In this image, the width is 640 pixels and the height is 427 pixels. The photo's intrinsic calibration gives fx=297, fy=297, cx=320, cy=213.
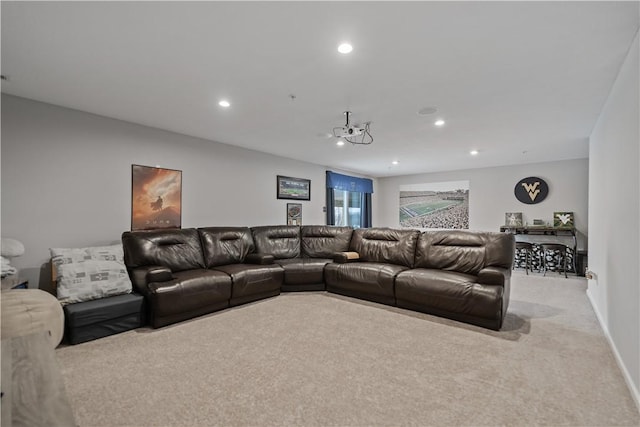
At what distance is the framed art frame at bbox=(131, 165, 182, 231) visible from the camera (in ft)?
13.2

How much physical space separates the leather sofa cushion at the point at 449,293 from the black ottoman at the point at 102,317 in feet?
9.54

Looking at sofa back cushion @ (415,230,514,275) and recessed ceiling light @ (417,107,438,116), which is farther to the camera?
sofa back cushion @ (415,230,514,275)

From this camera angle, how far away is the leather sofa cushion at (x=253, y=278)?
3750 millimetres

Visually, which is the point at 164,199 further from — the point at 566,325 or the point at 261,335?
the point at 566,325

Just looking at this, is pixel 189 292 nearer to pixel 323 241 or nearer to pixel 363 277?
pixel 363 277

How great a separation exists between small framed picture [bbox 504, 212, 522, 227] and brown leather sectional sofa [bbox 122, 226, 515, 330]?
154 inches

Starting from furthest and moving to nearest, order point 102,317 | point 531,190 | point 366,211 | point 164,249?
point 366,211 < point 531,190 < point 164,249 < point 102,317

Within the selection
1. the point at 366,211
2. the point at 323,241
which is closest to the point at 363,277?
the point at 323,241

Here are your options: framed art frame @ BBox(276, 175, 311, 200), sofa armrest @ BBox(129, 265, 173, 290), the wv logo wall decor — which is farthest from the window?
sofa armrest @ BBox(129, 265, 173, 290)

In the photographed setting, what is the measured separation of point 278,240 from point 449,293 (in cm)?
291

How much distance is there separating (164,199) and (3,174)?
1613mm

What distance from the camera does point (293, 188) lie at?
21.0 ft

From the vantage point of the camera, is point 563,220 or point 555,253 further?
point 563,220

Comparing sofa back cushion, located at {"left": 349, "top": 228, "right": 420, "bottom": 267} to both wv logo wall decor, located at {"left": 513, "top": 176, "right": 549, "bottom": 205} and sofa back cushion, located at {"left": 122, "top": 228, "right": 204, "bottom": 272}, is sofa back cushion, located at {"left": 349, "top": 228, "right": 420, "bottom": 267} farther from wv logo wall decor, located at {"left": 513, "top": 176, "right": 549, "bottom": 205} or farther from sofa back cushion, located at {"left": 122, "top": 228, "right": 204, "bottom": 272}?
wv logo wall decor, located at {"left": 513, "top": 176, "right": 549, "bottom": 205}
